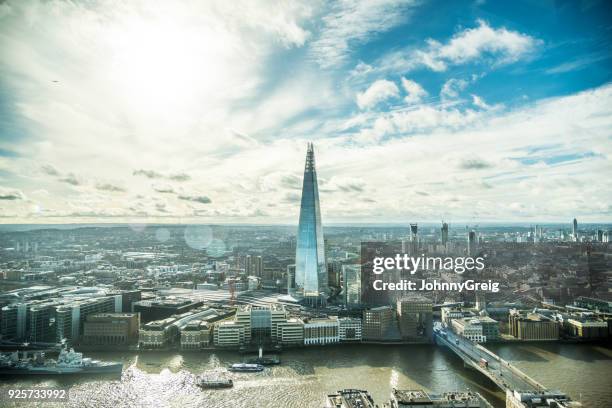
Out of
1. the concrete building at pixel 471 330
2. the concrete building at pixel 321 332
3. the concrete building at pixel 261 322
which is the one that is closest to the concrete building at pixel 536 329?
the concrete building at pixel 471 330

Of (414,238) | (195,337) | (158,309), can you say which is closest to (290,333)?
(195,337)

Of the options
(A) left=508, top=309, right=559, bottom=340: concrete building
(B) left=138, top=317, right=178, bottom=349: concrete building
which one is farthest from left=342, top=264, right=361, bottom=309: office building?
(B) left=138, top=317, right=178, bottom=349: concrete building

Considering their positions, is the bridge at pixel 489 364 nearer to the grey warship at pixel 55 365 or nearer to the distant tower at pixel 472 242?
the distant tower at pixel 472 242

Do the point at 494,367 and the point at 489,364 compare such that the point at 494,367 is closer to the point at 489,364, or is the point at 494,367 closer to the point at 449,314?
the point at 489,364

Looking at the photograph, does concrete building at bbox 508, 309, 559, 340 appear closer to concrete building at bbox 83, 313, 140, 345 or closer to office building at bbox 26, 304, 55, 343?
concrete building at bbox 83, 313, 140, 345

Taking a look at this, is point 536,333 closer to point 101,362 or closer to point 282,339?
point 282,339

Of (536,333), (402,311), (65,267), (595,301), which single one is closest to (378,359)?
(402,311)
